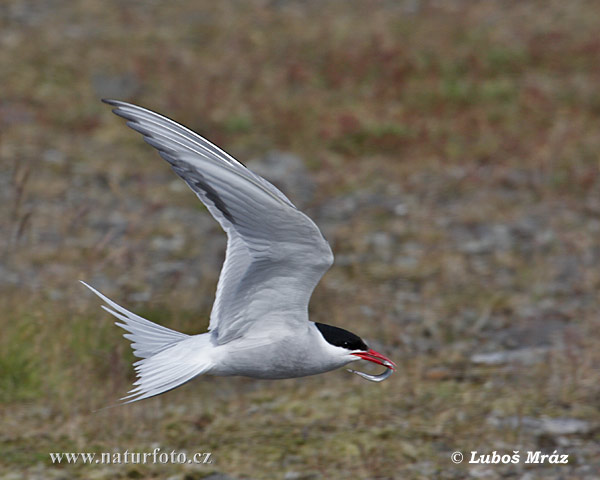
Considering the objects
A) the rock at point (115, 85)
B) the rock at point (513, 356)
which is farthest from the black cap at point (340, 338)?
the rock at point (115, 85)

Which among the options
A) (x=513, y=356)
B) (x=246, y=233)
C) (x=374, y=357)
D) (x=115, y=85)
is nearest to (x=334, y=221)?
(x=513, y=356)

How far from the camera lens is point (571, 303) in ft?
22.9

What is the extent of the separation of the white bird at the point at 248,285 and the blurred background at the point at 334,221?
1195mm

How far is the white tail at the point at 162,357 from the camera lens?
10.9 feet

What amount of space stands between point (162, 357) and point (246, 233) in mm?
670

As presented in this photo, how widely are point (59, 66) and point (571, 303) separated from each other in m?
6.71

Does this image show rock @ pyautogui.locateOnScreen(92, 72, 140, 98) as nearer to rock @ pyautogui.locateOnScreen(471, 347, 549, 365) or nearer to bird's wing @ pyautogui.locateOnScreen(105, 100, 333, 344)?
rock @ pyautogui.locateOnScreen(471, 347, 549, 365)

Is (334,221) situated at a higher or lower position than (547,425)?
higher

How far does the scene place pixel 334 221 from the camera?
827 cm

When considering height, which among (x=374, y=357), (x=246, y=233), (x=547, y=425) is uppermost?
(x=246, y=233)

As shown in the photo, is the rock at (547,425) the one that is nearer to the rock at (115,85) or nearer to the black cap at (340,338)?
the black cap at (340,338)

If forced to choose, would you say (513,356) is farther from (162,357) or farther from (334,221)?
(162,357)

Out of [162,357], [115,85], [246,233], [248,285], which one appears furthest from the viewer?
[115,85]

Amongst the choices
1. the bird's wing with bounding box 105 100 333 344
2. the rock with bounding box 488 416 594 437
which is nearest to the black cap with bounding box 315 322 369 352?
the bird's wing with bounding box 105 100 333 344
